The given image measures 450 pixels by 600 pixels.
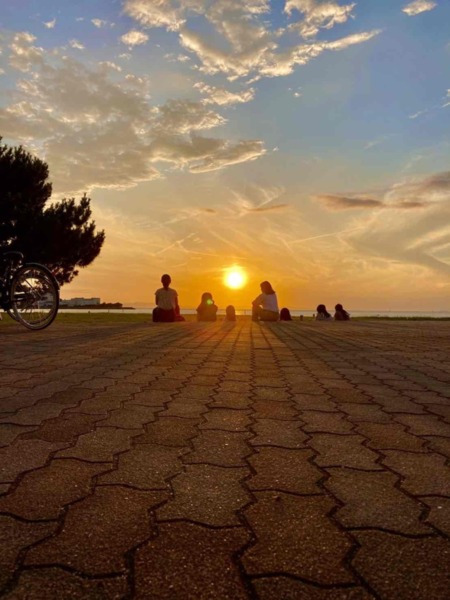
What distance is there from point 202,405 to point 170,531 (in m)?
1.78

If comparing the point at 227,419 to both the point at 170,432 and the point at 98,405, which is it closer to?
the point at 170,432

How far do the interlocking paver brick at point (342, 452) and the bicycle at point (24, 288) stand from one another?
7.12m

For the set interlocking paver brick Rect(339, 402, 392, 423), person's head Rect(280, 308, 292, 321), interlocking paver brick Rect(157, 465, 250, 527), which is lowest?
interlocking paver brick Rect(157, 465, 250, 527)

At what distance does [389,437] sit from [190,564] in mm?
1620

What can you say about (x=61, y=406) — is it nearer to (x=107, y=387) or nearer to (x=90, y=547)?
(x=107, y=387)

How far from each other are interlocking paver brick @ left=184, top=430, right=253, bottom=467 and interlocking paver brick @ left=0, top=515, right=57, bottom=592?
0.76m

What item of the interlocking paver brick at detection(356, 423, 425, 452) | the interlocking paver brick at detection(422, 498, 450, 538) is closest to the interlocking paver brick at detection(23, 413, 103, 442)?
the interlocking paver brick at detection(356, 423, 425, 452)

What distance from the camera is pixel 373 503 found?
167cm

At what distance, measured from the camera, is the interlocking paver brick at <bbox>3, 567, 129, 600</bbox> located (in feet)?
3.65

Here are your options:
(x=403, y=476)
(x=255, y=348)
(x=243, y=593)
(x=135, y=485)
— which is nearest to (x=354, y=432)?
(x=403, y=476)

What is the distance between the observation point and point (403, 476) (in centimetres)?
196

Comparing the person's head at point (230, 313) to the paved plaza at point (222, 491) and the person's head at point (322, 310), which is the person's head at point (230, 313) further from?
the paved plaza at point (222, 491)

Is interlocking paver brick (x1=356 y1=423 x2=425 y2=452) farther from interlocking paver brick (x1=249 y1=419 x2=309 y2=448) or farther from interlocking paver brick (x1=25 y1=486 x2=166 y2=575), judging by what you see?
interlocking paver brick (x1=25 y1=486 x2=166 y2=575)

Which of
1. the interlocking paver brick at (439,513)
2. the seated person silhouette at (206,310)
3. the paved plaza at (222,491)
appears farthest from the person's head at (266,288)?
the interlocking paver brick at (439,513)
